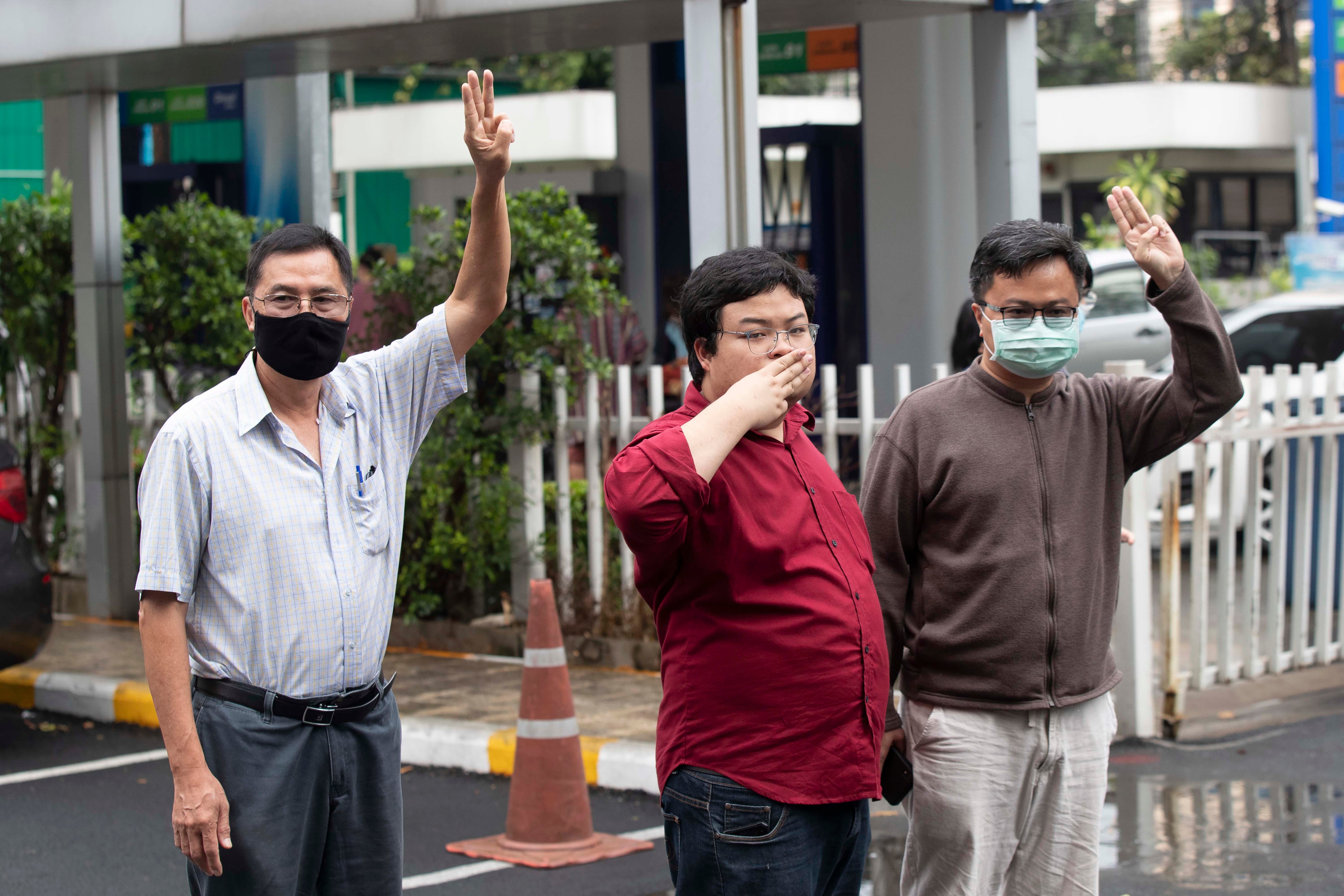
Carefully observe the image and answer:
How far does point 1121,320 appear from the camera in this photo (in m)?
15.0

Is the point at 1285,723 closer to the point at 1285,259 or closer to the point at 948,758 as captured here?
the point at 948,758

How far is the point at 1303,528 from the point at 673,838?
204 inches

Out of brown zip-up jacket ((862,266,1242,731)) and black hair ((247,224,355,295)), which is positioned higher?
black hair ((247,224,355,295))

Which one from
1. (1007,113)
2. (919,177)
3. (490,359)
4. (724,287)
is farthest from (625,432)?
(724,287)

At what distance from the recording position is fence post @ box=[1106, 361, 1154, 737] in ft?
20.2

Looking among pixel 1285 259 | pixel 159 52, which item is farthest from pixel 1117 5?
pixel 159 52

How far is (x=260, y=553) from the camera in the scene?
2.88m

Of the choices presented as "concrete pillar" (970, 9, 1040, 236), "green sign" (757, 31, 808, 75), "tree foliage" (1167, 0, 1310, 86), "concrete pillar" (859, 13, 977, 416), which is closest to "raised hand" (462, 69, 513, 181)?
"concrete pillar" (970, 9, 1040, 236)

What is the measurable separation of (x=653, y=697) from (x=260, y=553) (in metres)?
4.12

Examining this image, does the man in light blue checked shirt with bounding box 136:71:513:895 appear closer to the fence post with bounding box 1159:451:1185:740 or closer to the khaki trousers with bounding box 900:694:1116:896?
the khaki trousers with bounding box 900:694:1116:896

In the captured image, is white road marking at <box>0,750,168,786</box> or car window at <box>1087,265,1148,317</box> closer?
white road marking at <box>0,750,168,786</box>

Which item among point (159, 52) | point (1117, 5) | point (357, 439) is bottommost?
point (357, 439)

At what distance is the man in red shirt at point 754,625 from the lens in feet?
8.75

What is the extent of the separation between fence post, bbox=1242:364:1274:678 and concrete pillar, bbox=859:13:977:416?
267 cm
